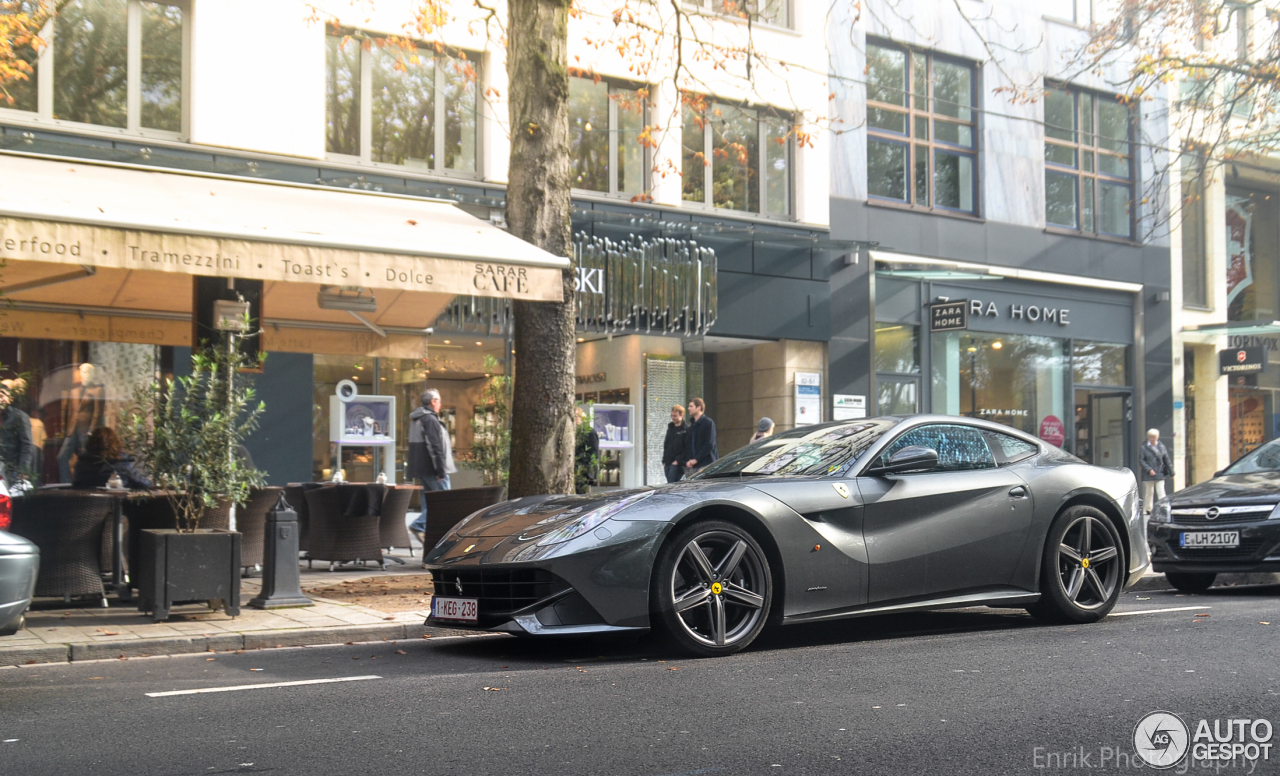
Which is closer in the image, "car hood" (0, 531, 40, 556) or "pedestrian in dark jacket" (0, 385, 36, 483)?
"car hood" (0, 531, 40, 556)

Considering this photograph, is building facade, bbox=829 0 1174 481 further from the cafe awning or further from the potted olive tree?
the potted olive tree

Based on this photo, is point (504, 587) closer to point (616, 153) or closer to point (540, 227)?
point (540, 227)

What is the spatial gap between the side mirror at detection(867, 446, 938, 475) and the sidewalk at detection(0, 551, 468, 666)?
3206 mm

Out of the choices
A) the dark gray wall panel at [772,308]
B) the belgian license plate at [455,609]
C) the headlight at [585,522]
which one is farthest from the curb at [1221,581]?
the dark gray wall panel at [772,308]

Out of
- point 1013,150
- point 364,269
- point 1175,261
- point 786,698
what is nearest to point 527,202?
point 364,269

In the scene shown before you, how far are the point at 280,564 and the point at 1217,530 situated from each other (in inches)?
301

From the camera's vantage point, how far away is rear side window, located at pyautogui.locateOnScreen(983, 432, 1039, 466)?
772 cm

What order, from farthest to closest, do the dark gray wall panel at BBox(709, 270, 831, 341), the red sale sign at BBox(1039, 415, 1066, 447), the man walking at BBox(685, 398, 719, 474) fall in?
1. the red sale sign at BBox(1039, 415, 1066, 447)
2. the dark gray wall panel at BBox(709, 270, 831, 341)
3. the man walking at BBox(685, 398, 719, 474)

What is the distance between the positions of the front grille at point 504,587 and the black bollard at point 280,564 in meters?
2.80

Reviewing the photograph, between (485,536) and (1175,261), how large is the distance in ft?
73.0

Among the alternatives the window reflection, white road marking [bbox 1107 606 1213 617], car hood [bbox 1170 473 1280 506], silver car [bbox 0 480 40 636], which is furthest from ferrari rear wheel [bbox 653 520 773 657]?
the window reflection

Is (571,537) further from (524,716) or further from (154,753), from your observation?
(154,753)

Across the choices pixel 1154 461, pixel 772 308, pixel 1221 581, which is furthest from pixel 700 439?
pixel 1154 461

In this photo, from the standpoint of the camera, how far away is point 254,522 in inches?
406
